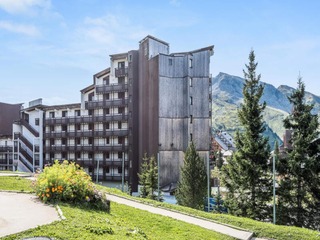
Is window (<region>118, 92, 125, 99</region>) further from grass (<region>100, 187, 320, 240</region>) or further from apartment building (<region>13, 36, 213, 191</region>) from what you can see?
grass (<region>100, 187, 320, 240</region>)

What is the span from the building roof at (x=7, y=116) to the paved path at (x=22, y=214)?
53.5 meters

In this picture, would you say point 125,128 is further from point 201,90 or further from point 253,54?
point 253,54

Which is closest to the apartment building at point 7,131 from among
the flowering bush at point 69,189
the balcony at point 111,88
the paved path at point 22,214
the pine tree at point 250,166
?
the balcony at point 111,88

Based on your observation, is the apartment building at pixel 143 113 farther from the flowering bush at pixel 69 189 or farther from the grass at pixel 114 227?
the grass at pixel 114 227

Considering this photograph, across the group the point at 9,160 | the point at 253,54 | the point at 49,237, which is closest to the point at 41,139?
the point at 9,160

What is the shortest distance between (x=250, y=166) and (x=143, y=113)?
24273 mm

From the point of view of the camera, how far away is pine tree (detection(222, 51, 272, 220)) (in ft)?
65.4

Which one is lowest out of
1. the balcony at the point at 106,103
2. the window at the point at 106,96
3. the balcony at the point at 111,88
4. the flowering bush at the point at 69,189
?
the flowering bush at the point at 69,189

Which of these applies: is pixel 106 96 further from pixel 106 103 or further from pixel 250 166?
pixel 250 166

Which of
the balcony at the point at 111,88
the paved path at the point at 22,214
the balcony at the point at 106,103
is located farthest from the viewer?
the balcony at the point at 106,103

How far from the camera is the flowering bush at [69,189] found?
12.0 m

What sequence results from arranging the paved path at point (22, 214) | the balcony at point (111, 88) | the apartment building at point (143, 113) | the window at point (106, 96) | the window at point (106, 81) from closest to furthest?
the paved path at point (22, 214) < the apartment building at point (143, 113) < the balcony at point (111, 88) < the window at point (106, 96) < the window at point (106, 81)

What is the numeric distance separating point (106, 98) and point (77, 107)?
6.06 m

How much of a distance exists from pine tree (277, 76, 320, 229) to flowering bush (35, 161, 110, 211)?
1248 cm
